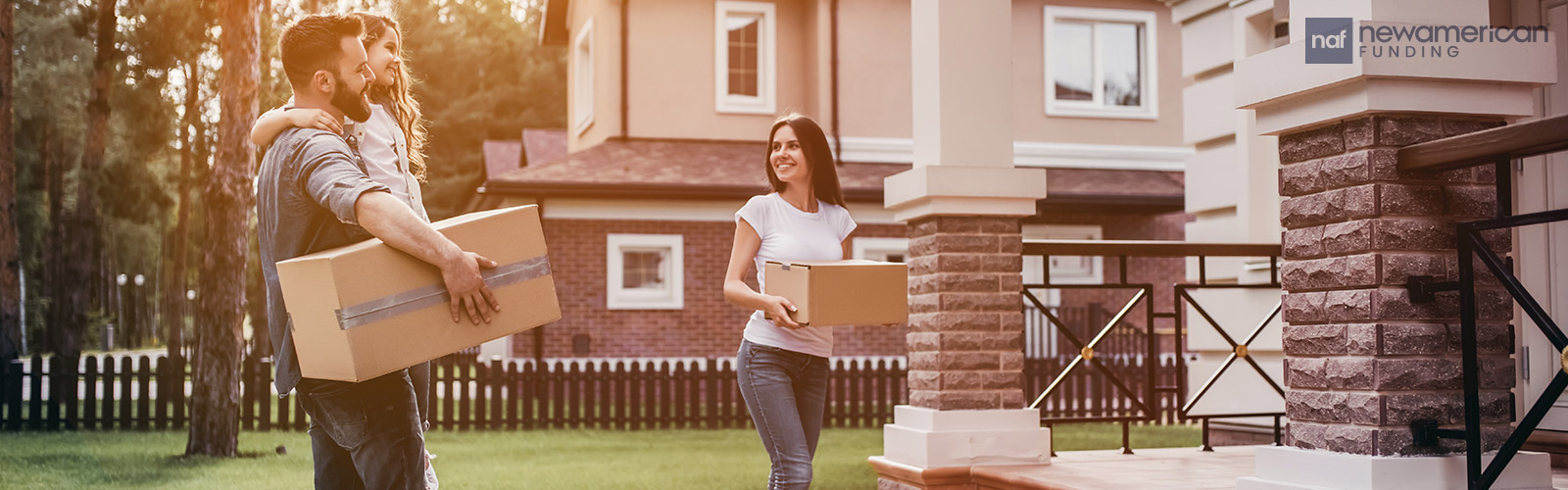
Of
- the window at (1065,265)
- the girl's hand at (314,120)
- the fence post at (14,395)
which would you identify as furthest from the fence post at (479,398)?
the girl's hand at (314,120)

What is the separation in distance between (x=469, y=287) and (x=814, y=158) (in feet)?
5.83

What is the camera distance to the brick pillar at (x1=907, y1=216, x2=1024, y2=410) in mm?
6598

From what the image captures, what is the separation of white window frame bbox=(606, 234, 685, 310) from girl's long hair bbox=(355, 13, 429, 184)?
13.7m

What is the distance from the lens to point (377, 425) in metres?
3.20

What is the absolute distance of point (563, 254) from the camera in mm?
17516

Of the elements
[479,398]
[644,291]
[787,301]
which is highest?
[787,301]

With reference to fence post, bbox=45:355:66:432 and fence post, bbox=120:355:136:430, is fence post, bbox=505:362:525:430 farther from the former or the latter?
fence post, bbox=45:355:66:432

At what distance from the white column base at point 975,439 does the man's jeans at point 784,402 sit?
6.89 ft

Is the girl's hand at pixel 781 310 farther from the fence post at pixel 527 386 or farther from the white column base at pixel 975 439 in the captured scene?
the fence post at pixel 527 386

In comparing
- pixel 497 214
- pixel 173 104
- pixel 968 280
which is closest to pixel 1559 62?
pixel 968 280

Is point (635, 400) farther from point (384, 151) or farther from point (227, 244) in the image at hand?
point (384, 151)

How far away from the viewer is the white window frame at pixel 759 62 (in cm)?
1911

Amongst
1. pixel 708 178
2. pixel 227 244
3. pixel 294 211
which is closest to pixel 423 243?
pixel 294 211

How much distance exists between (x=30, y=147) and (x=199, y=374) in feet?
86.4
